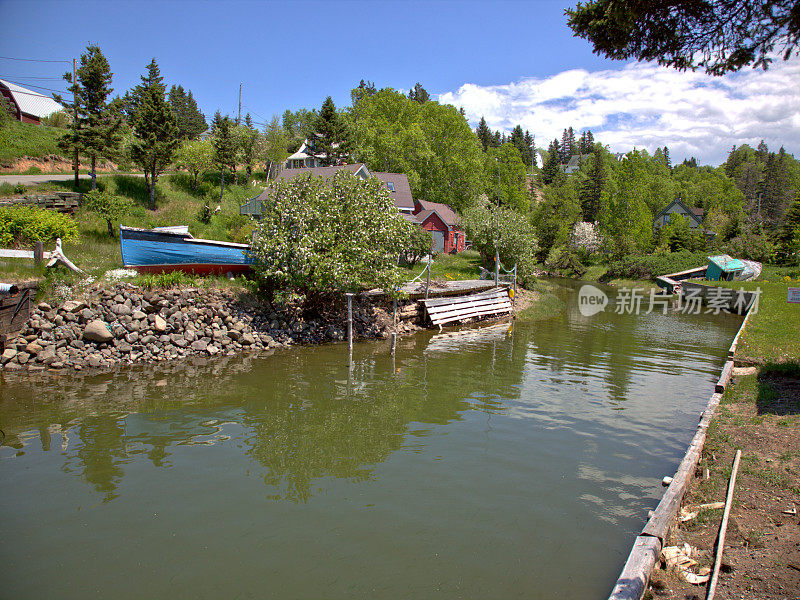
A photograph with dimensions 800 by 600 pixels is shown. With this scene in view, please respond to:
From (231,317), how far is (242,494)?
39.2ft

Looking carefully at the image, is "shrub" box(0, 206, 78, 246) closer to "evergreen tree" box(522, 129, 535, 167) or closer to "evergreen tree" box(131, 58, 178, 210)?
"evergreen tree" box(131, 58, 178, 210)

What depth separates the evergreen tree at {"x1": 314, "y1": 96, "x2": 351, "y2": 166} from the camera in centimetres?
5853

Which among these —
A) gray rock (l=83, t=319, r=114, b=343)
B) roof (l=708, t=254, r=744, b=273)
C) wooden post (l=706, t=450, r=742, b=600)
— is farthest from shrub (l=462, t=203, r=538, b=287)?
wooden post (l=706, t=450, r=742, b=600)

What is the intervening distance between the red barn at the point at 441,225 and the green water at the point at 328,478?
35556 millimetres

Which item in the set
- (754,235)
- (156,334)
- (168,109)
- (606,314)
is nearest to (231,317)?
(156,334)

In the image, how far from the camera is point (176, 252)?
66.8 feet

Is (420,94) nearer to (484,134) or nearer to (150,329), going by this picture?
(484,134)

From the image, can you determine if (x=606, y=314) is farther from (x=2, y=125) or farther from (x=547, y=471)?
(x=2, y=125)

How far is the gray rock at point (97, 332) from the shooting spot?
1644cm

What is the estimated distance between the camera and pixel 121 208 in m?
25.2

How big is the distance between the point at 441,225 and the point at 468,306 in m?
26.0

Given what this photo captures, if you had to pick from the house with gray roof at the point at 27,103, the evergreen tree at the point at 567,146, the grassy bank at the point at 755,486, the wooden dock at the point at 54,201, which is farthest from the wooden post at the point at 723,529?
the evergreen tree at the point at 567,146

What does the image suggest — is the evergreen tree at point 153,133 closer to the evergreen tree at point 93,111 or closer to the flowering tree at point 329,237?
the evergreen tree at point 93,111

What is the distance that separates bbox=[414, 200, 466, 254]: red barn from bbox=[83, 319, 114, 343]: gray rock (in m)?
37.3
